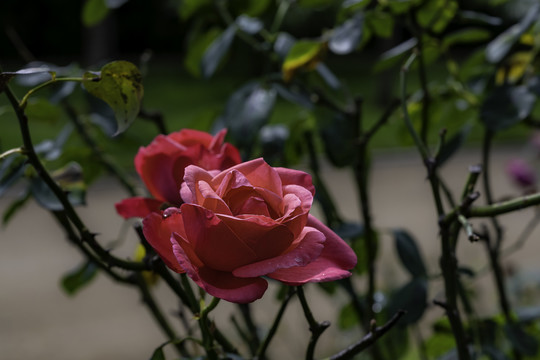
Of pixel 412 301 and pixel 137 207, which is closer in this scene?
pixel 137 207

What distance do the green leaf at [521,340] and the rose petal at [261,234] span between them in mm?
428

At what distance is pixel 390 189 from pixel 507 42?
16.3 ft

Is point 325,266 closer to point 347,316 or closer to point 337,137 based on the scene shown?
point 337,137

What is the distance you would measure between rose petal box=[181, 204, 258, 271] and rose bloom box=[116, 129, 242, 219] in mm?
83

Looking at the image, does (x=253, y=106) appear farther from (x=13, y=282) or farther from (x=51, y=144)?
(x=13, y=282)

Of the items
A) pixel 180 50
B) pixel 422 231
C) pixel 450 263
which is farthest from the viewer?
pixel 180 50

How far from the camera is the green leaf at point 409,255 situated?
680 millimetres

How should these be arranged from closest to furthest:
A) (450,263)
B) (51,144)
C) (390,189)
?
(450,263) < (51,144) < (390,189)

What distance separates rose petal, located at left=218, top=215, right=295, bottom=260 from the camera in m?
0.34

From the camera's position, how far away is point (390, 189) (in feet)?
18.4

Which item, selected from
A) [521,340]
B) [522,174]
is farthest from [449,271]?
[522,174]

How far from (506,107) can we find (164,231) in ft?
1.39

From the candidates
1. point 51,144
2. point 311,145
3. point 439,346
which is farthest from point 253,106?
point 439,346

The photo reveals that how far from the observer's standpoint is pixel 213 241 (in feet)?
1.13
